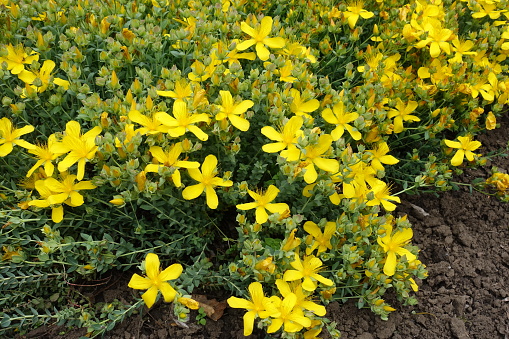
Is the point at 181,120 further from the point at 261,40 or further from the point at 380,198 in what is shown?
the point at 380,198

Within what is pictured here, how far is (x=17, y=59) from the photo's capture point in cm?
236

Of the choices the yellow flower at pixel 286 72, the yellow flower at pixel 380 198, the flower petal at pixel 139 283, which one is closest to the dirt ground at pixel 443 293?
the flower petal at pixel 139 283

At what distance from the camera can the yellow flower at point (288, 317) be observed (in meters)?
1.87

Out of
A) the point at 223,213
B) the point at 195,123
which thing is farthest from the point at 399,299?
the point at 195,123

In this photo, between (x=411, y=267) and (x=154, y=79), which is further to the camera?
(x=154, y=79)

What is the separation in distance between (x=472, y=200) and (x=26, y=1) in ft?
9.45

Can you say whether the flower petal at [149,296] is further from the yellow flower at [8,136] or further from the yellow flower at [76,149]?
the yellow flower at [8,136]

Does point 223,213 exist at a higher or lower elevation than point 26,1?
lower

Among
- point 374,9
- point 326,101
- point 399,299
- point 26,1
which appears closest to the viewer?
point 399,299

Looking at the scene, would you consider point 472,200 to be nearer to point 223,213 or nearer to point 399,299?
point 399,299

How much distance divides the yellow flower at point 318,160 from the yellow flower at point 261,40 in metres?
0.65

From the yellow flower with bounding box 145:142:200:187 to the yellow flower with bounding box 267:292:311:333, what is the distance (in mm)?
633

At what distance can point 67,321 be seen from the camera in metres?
2.26

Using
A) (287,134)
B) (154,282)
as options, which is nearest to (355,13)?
(287,134)
